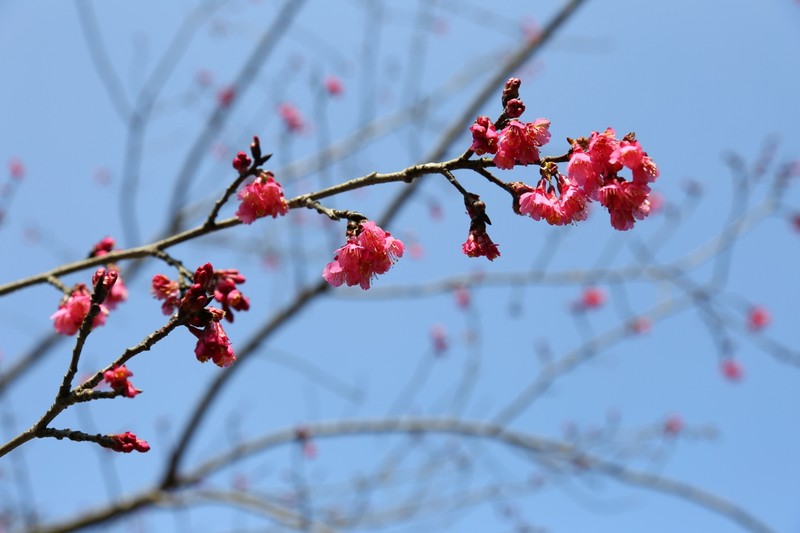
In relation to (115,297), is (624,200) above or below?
below

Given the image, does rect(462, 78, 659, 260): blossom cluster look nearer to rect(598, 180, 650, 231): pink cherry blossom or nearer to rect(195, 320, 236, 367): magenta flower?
rect(598, 180, 650, 231): pink cherry blossom

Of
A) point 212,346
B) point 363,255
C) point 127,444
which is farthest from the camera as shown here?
point 363,255

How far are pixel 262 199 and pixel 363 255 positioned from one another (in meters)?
0.33

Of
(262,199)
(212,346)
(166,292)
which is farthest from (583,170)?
(166,292)

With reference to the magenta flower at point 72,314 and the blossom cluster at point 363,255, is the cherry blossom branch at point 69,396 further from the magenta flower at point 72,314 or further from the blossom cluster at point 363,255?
the magenta flower at point 72,314

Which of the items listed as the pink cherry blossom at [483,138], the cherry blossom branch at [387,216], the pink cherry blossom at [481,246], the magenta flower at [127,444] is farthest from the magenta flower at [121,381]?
the cherry blossom branch at [387,216]

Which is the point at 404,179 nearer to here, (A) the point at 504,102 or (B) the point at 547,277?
(A) the point at 504,102

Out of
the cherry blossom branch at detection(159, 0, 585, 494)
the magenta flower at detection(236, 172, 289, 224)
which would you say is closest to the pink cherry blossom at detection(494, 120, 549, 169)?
the magenta flower at detection(236, 172, 289, 224)

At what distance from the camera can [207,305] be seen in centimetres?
145

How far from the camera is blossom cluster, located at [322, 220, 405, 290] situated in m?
1.67

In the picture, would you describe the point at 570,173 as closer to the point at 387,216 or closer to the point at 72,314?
the point at 72,314

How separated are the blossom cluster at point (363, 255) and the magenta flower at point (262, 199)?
0.22m

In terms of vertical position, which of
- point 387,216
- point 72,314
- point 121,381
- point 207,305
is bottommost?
point 121,381

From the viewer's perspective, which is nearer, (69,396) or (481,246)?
(69,396)
